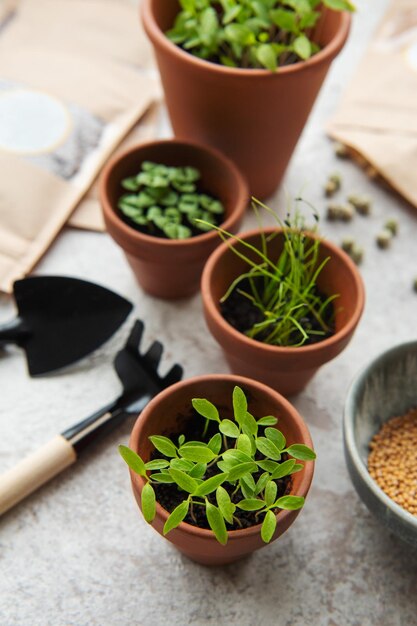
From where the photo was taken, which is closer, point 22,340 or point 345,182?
point 22,340

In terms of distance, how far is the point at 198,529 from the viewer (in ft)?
2.32

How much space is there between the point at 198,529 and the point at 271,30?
0.67 meters

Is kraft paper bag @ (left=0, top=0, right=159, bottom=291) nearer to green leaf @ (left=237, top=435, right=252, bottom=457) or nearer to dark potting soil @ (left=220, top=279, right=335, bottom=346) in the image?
dark potting soil @ (left=220, top=279, right=335, bottom=346)

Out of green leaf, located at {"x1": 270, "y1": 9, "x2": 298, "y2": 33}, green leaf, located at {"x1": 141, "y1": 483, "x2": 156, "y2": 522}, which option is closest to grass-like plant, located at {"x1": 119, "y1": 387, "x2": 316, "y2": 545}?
green leaf, located at {"x1": 141, "y1": 483, "x2": 156, "y2": 522}

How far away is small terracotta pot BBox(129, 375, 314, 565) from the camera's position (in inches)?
28.0

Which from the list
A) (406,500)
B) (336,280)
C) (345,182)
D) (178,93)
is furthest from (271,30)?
(406,500)

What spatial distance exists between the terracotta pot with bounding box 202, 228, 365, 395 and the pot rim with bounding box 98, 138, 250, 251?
0.04 m

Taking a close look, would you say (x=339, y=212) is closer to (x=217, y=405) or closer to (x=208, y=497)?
(x=217, y=405)

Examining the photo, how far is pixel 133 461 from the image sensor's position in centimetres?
70

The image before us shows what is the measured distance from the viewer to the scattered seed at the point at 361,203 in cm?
113

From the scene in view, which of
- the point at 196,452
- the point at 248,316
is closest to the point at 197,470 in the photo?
the point at 196,452

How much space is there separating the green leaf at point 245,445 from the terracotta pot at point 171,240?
31cm

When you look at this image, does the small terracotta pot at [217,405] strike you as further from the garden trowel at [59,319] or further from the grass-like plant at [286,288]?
the garden trowel at [59,319]

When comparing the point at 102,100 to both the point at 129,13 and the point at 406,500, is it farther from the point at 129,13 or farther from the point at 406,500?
the point at 406,500
